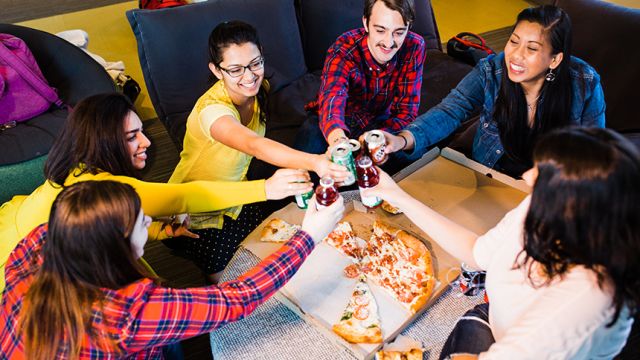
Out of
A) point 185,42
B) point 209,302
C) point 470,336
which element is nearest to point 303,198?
point 209,302

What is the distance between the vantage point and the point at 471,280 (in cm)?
151

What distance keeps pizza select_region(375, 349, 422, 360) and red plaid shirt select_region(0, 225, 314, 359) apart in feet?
1.11

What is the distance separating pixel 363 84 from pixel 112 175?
47.2 inches

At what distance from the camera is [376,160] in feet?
5.37

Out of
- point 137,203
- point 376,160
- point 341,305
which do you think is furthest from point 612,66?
point 137,203

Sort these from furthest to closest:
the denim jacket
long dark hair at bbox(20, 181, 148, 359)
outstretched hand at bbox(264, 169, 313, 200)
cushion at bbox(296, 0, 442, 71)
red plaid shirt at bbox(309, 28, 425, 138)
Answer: cushion at bbox(296, 0, 442, 71)
red plaid shirt at bbox(309, 28, 425, 138)
the denim jacket
outstretched hand at bbox(264, 169, 313, 200)
long dark hair at bbox(20, 181, 148, 359)

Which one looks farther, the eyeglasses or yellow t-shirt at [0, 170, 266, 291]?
the eyeglasses

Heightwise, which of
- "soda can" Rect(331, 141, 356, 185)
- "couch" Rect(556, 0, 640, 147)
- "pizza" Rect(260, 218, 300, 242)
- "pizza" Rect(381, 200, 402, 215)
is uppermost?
"soda can" Rect(331, 141, 356, 185)

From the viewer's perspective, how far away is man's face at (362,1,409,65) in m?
2.00

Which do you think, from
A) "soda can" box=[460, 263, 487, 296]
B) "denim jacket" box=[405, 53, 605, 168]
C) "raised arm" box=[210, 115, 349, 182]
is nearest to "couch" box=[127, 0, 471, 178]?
"raised arm" box=[210, 115, 349, 182]

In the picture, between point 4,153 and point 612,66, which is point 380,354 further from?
point 4,153

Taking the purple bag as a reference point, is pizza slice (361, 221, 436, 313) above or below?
below

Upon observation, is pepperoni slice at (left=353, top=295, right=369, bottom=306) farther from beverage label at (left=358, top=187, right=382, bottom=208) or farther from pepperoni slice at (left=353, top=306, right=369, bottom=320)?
beverage label at (left=358, top=187, right=382, bottom=208)

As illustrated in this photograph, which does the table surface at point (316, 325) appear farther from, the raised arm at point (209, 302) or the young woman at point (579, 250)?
the young woman at point (579, 250)
